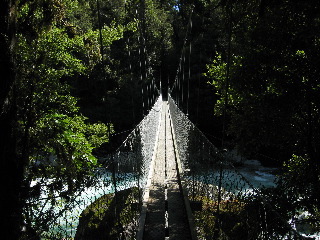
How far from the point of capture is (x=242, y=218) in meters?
2.09

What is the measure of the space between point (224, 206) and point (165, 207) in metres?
0.93

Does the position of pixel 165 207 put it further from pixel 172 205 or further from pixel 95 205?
pixel 95 205

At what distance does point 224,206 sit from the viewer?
283 cm

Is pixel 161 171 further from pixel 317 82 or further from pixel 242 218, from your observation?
pixel 242 218

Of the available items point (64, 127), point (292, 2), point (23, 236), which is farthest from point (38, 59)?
point (292, 2)

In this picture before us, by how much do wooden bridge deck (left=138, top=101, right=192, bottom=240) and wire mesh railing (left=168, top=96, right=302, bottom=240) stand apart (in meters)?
0.17

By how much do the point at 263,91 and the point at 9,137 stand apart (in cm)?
304

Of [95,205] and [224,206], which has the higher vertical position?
[95,205]

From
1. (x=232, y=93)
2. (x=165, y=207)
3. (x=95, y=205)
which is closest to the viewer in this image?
(x=95, y=205)

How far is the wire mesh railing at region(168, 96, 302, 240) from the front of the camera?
1863 mm

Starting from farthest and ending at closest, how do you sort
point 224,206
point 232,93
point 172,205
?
point 232,93 < point 172,205 < point 224,206

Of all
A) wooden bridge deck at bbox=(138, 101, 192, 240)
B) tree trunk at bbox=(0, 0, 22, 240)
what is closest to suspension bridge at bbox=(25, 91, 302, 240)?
wooden bridge deck at bbox=(138, 101, 192, 240)

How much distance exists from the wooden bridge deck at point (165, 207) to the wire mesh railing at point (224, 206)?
165mm

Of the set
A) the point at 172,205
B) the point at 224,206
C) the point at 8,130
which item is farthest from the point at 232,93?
the point at 8,130
